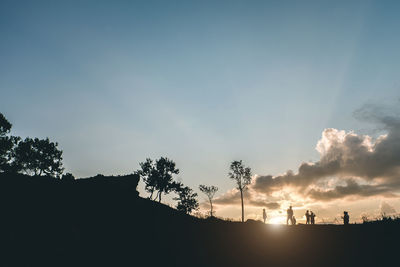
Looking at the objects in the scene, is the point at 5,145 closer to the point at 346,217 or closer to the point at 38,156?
the point at 38,156

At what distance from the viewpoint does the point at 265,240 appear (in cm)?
1944

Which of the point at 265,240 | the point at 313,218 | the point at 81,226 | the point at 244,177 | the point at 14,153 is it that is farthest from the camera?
the point at 244,177

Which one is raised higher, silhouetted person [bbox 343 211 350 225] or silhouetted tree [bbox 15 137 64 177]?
silhouetted tree [bbox 15 137 64 177]

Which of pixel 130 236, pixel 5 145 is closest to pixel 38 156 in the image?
pixel 5 145

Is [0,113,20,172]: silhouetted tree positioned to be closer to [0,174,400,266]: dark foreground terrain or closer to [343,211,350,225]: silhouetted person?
[0,174,400,266]: dark foreground terrain

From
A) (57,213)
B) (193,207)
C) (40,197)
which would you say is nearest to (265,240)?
(57,213)

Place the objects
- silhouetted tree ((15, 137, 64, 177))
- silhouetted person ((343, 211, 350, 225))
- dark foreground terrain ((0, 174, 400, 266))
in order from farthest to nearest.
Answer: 1. silhouetted tree ((15, 137, 64, 177))
2. silhouetted person ((343, 211, 350, 225))
3. dark foreground terrain ((0, 174, 400, 266))

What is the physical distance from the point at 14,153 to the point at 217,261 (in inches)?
1937

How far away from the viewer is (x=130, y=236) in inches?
601

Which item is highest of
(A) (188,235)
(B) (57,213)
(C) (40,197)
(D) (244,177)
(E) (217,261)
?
(D) (244,177)

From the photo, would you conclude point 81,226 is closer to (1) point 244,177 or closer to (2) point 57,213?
(2) point 57,213

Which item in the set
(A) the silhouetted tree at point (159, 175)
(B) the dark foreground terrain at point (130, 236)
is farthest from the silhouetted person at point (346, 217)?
(A) the silhouetted tree at point (159, 175)

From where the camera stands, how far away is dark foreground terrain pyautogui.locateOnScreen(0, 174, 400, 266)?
12727mm

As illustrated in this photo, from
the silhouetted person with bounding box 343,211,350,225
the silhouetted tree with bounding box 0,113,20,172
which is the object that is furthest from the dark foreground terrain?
the silhouetted tree with bounding box 0,113,20,172
